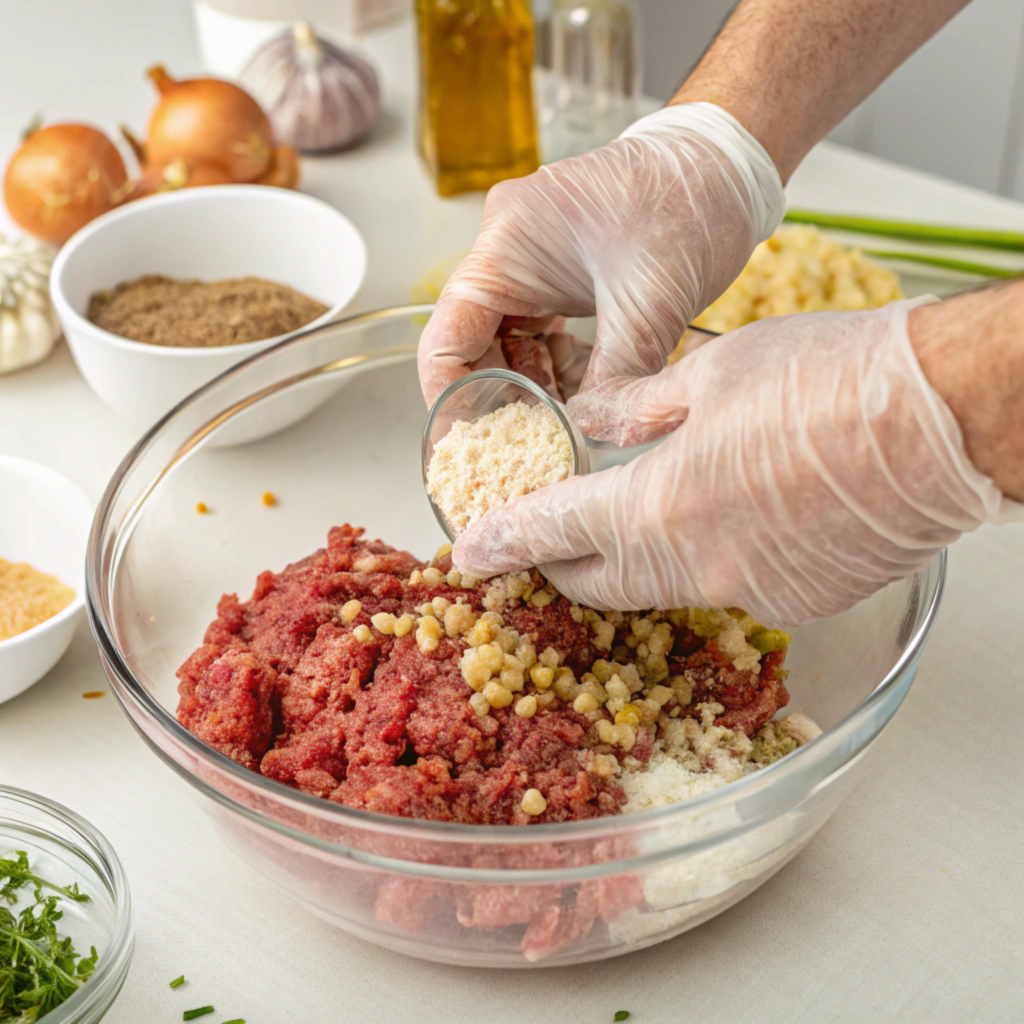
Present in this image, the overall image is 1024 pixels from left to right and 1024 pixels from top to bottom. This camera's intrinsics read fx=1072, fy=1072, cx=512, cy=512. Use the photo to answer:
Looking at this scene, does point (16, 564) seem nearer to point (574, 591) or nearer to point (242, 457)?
point (242, 457)

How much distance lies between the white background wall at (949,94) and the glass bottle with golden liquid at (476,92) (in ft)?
5.42

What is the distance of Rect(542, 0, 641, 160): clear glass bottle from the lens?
2645mm

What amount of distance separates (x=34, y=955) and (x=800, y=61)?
1.57 metres

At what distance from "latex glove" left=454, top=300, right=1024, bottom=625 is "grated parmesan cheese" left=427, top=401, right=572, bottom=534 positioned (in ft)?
0.21

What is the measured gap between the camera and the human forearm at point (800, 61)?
5.16ft

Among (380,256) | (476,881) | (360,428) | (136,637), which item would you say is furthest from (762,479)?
(380,256)

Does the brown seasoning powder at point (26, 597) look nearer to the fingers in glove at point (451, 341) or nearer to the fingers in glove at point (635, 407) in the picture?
the fingers in glove at point (451, 341)

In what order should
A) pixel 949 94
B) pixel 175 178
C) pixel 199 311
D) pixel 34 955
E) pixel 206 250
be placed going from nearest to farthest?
pixel 34 955 → pixel 199 311 → pixel 206 250 → pixel 175 178 → pixel 949 94

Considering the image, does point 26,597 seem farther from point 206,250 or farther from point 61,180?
point 61,180

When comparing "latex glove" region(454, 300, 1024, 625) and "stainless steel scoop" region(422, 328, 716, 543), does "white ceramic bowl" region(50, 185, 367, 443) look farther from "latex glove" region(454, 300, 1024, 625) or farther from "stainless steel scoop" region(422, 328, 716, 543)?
"latex glove" region(454, 300, 1024, 625)

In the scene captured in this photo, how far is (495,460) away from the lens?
1.32 m

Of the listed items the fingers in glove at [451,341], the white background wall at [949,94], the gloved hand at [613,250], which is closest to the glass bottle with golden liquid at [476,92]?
the gloved hand at [613,250]

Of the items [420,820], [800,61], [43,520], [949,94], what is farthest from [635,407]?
[949,94]

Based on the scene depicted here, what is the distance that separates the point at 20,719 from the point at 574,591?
862 millimetres
